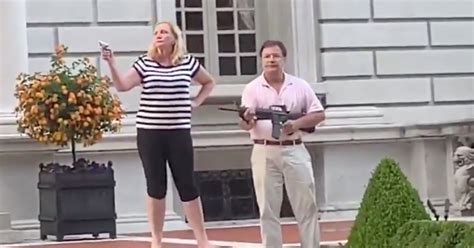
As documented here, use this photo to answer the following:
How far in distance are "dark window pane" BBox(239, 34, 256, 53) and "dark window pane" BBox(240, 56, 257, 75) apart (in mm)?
108

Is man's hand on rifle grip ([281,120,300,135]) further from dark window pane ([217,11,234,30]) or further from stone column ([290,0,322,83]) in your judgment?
dark window pane ([217,11,234,30])

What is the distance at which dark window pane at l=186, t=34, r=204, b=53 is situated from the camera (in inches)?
648

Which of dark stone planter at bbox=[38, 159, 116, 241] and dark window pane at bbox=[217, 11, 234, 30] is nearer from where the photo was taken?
dark stone planter at bbox=[38, 159, 116, 241]

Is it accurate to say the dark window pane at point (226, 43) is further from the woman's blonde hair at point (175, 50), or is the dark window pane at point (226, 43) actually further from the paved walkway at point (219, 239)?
the woman's blonde hair at point (175, 50)

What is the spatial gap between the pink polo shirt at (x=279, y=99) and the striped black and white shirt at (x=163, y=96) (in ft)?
2.09

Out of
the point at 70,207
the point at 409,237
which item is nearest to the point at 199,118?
the point at 70,207

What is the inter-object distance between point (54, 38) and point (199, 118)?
2.10 metres

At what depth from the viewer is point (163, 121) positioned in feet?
31.9

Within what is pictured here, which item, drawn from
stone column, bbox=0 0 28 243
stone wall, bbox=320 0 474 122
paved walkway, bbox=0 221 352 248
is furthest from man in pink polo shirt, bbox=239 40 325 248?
stone wall, bbox=320 0 474 122

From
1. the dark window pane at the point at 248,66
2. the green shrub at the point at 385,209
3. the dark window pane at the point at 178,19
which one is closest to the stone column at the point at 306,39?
the dark window pane at the point at 248,66

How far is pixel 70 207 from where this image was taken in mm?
13055

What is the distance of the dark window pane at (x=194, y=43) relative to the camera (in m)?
16.5

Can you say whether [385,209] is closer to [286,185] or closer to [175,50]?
[286,185]

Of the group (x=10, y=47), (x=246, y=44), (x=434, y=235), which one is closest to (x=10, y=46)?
(x=10, y=47)
